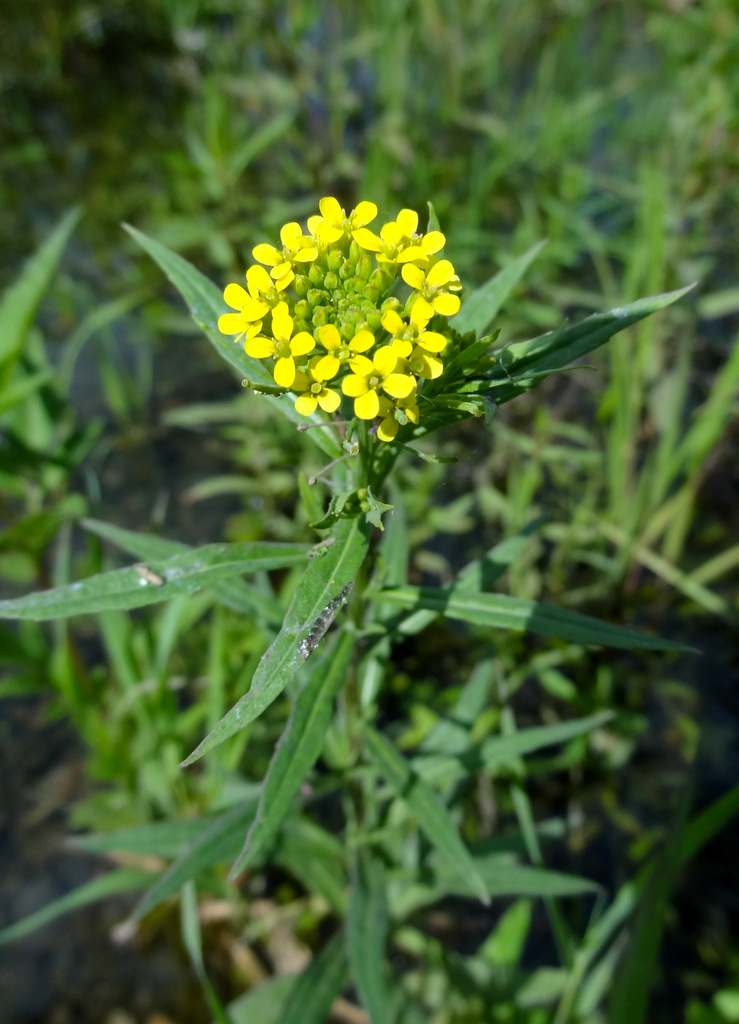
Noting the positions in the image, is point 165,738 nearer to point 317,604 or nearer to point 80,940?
point 80,940

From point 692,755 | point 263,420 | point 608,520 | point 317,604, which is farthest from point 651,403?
point 317,604

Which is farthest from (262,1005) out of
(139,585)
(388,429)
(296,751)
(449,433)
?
(449,433)

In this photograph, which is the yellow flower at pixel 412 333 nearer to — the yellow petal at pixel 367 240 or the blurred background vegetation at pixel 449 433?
the yellow petal at pixel 367 240

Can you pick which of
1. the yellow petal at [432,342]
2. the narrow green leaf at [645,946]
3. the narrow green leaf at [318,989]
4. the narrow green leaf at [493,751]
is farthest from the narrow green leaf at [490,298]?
the narrow green leaf at [318,989]

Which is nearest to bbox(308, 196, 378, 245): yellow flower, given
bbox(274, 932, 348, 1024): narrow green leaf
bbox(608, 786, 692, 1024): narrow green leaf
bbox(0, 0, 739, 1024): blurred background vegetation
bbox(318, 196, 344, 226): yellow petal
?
bbox(318, 196, 344, 226): yellow petal

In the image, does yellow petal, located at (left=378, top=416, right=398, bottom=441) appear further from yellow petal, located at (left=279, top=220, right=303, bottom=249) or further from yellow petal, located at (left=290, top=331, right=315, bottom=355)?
yellow petal, located at (left=279, top=220, right=303, bottom=249)
